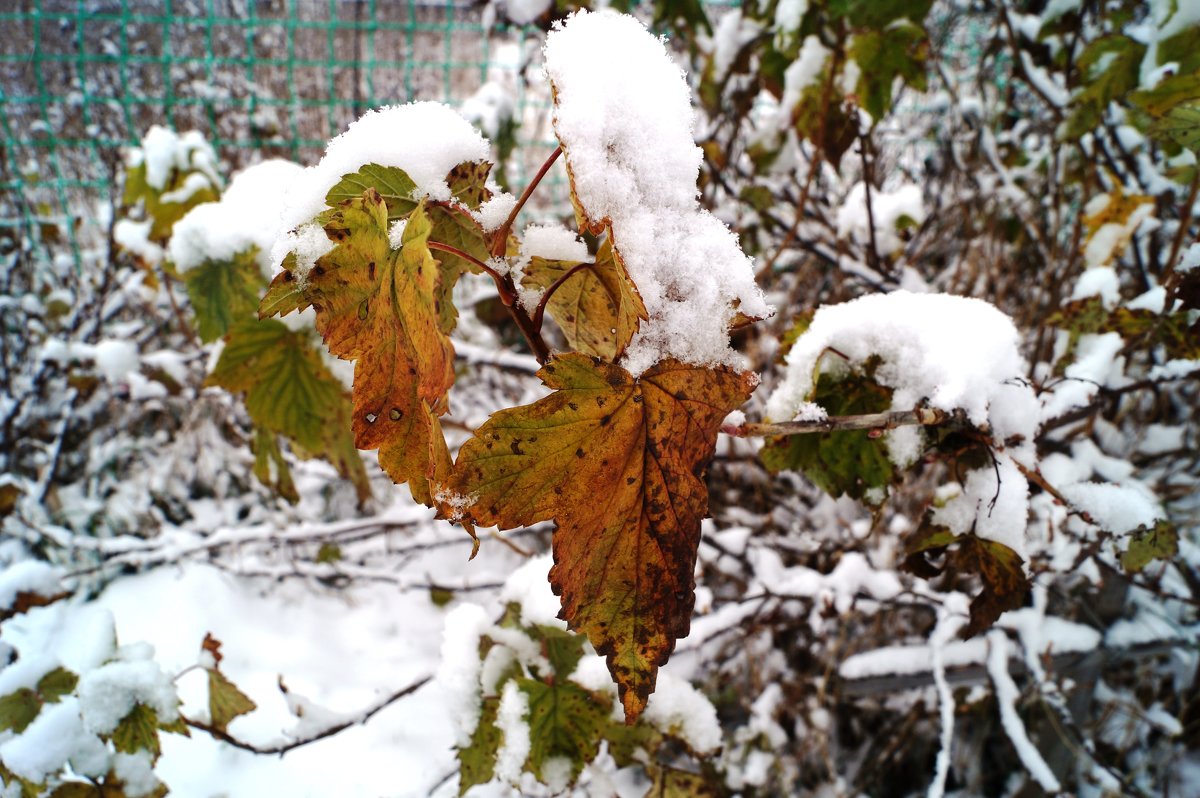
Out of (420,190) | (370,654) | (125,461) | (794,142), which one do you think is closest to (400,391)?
(420,190)

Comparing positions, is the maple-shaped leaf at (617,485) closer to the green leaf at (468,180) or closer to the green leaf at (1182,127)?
the green leaf at (468,180)

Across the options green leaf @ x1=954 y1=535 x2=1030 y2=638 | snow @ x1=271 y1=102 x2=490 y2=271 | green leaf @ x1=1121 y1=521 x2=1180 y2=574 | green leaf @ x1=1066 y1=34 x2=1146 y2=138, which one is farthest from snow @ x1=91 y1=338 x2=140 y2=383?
green leaf @ x1=1066 y1=34 x2=1146 y2=138

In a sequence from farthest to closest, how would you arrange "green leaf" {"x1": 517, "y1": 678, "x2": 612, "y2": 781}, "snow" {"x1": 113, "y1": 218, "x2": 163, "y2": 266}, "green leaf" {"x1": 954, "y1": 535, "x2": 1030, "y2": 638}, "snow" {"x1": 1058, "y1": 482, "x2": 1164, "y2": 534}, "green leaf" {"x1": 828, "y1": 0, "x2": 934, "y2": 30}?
"snow" {"x1": 113, "y1": 218, "x2": 163, "y2": 266} < "green leaf" {"x1": 828, "y1": 0, "x2": 934, "y2": 30} < "green leaf" {"x1": 517, "y1": 678, "x2": 612, "y2": 781} < "snow" {"x1": 1058, "y1": 482, "x2": 1164, "y2": 534} < "green leaf" {"x1": 954, "y1": 535, "x2": 1030, "y2": 638}

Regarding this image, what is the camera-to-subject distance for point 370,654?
6.79 ft

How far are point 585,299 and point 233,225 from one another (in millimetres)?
717

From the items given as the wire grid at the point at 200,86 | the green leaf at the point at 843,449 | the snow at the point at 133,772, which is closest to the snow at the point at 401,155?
the green leaf at the point at 843,449

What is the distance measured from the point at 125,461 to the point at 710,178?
2509 mm

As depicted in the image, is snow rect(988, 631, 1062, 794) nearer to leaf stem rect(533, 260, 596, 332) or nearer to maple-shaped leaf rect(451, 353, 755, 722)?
maple-shaped leaf rect(451, 353, 755, 722)

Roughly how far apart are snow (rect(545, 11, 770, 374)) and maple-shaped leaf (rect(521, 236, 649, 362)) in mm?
89

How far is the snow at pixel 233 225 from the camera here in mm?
1011

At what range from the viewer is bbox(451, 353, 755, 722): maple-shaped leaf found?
475 mm

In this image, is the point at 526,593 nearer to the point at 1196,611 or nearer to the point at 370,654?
the point at 370,654

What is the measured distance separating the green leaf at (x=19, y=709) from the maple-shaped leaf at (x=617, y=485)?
1085mm

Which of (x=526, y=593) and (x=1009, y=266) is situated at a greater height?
(x=1009, y=266)
